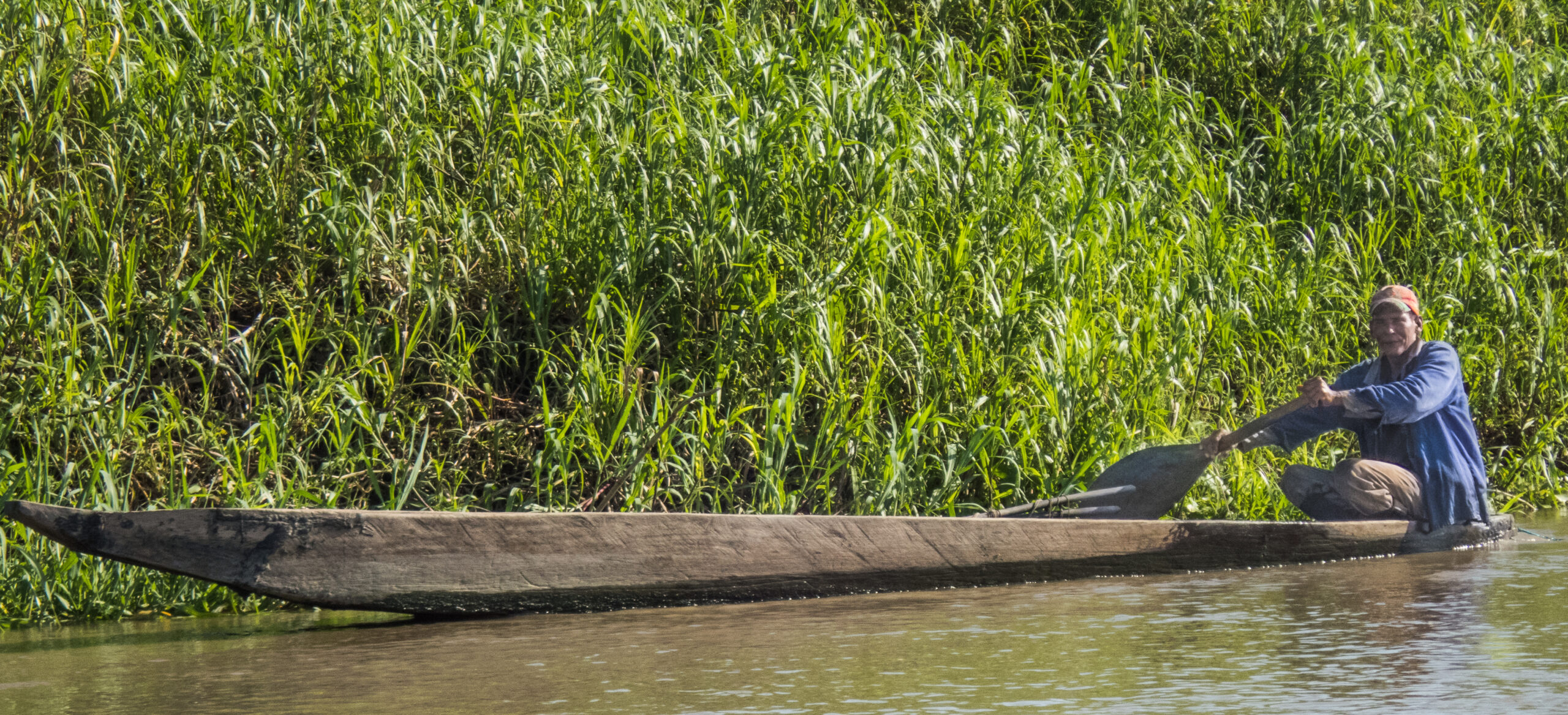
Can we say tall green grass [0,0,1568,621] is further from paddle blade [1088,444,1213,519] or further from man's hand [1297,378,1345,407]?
man's hand [1297,378,1345,407]

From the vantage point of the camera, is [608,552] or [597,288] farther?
[597,288]

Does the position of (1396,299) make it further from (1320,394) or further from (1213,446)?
(1213,446)

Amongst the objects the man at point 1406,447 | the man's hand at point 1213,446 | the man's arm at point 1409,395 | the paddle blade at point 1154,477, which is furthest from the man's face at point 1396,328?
the paddle blade at point 1154,477

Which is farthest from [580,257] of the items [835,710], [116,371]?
[835,710]

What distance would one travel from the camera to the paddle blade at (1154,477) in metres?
5.50

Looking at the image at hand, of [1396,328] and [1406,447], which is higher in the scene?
[1396,328]

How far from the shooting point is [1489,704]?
2699mm

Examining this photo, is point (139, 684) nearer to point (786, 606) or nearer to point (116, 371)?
point (786, 606)

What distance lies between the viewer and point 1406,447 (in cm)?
551

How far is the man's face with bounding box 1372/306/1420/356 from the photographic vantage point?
213 inches

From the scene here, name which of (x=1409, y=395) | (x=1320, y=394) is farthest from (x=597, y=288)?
(x=1409, y=395)

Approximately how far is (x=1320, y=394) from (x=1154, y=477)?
737 millimetres

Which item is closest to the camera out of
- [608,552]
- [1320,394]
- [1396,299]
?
[608,552]

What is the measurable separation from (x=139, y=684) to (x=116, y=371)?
2.23 m
